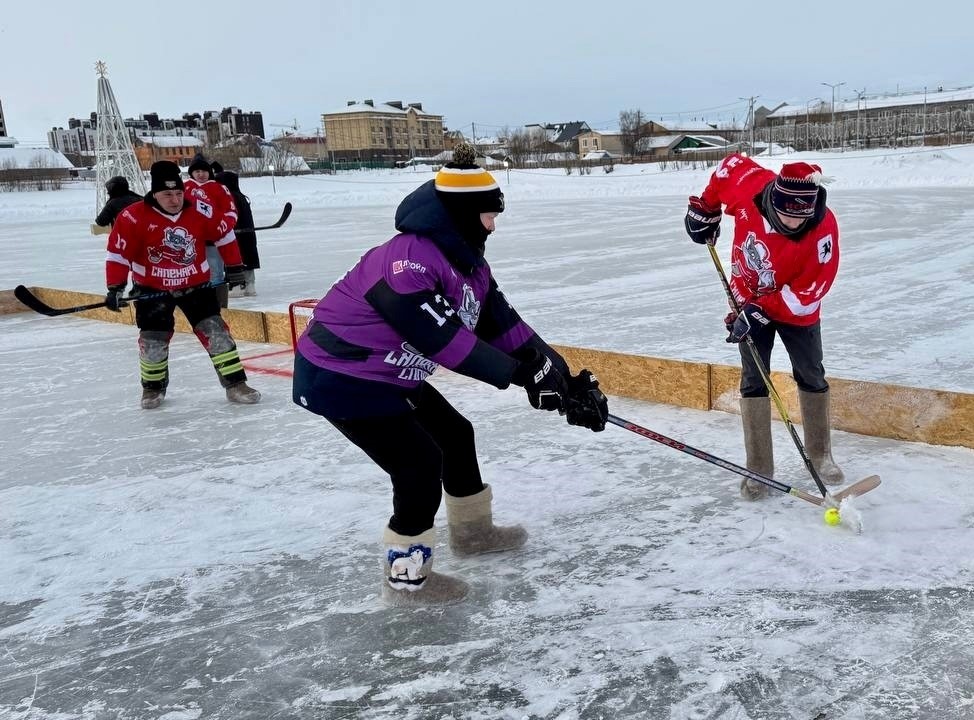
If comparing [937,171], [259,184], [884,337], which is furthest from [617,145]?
[884,337]

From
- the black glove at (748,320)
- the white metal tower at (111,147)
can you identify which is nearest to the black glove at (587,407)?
the black glove at (748,320)

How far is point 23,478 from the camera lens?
4117mm

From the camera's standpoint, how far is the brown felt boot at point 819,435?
11.4ft

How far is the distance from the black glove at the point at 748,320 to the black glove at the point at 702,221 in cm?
52

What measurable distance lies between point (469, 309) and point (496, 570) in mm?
985

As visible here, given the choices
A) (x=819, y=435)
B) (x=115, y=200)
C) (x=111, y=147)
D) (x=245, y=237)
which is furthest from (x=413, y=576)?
(x=111, y=147)

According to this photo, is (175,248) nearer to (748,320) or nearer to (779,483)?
(748,320)

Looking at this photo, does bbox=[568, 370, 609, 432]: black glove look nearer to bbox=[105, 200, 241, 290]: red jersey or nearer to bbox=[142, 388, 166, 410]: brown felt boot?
bbox=[105, 200, 241, 290]: red jersey

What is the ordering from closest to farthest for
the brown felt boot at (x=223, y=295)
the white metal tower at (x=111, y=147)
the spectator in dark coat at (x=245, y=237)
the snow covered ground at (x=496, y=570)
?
the snow covered ground at (x=496, y=570) → the brown felt boot at (x=223, y=295) → the spectator in dark coat at (x=245, y=237) → the white metal tower at (x=111, y=147)

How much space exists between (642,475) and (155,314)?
3.22 meters

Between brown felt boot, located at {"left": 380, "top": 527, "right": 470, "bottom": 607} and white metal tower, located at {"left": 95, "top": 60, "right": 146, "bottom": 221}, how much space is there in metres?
19.8

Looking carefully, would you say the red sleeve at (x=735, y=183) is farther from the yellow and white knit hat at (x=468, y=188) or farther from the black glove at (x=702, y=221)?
the yellow and white knit hat at (x=468, y=188)

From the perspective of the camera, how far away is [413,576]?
2.66 m

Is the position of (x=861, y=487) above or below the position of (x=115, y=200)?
below
